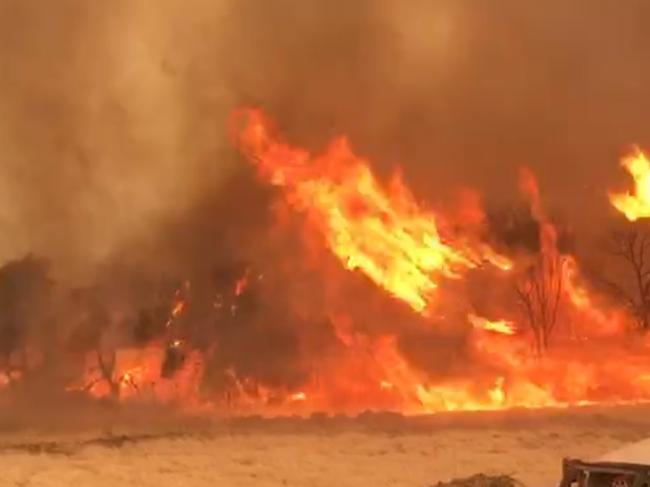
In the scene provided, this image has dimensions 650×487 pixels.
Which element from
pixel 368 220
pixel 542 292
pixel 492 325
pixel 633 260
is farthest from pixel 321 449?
pixel 633 260

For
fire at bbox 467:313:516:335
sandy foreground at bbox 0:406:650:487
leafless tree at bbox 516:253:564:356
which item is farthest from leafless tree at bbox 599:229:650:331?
sandy foreground at bbox 0:406:650:487

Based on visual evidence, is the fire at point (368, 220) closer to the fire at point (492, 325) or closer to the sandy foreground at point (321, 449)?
the fire at point (492, 325)

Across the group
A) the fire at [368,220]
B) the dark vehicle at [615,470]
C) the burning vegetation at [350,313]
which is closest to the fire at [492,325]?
the burning vegetation at [350,313]

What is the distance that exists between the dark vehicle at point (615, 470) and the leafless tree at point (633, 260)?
13.1 meters

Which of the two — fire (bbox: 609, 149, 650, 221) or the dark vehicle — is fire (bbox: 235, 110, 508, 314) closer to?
fire (bbox: 609, 149, 650, 221)

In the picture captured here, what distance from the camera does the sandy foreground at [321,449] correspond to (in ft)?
36.6

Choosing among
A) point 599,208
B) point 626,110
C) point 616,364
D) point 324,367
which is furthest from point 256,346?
point 626,110

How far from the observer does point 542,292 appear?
Result: 19.7 metres

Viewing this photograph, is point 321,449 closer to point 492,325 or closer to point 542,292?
point 492,325

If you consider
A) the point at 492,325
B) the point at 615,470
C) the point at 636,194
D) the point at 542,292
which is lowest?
the point at 615,470

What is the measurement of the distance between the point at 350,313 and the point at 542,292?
384 cm

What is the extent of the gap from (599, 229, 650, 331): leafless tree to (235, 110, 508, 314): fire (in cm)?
258

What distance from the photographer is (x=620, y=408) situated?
1465 cm

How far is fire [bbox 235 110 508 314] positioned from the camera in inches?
706
